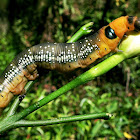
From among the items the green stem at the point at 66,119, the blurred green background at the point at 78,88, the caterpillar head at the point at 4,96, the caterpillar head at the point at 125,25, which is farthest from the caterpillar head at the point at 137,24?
the caterpillar head at the point at 4,96

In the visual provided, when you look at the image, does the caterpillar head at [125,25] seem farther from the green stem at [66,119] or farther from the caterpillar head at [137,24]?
the green stem at [66,119]

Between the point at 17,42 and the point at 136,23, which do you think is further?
the point at 17,42

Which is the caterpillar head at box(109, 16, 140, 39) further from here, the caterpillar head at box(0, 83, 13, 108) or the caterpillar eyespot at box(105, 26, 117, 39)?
the caterpillar head at box(0, 83, 13, 108)

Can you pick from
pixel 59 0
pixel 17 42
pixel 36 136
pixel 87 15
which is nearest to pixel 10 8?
pixel 17 42

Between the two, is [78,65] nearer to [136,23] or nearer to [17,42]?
[136,23]

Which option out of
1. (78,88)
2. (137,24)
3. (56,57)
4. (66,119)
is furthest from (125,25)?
(78,88)
